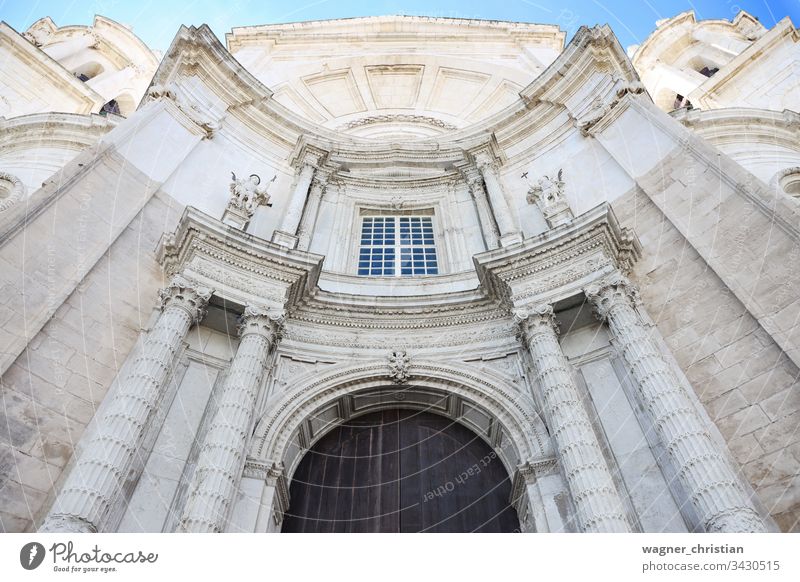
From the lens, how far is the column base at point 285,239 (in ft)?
49.3

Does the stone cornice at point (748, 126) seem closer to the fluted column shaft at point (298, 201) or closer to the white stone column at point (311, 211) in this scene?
the white stone column at point (311, 211)

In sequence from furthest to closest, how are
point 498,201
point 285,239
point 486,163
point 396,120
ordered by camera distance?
point 396,120 < point 486,163 < point 498,201 < point 285,239

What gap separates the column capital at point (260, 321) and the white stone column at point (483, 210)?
6.60 m

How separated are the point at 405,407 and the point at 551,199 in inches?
274

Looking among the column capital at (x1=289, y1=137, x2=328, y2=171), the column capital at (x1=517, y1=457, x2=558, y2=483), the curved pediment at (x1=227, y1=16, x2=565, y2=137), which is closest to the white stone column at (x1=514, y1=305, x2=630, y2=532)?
the column capital at (x1=517, y1=457, x2=558, y2=483)

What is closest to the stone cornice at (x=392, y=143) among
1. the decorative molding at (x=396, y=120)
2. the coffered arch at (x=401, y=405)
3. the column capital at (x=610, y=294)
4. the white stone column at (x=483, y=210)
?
the white stone column at (x=483, y=210)

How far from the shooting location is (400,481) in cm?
1162

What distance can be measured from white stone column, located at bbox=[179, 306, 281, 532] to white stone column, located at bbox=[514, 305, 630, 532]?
5.50 meters

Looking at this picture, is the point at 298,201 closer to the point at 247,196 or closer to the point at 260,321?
the point at 247,196

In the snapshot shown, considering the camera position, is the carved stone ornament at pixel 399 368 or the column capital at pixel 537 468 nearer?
the column capital at pixel 537 468

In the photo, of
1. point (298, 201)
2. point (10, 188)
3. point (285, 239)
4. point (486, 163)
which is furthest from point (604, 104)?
point (10, 188)

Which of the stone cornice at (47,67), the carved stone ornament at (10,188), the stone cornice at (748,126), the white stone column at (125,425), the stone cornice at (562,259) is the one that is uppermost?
the stone cornice at (47,67)

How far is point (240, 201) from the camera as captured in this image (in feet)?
50.1
